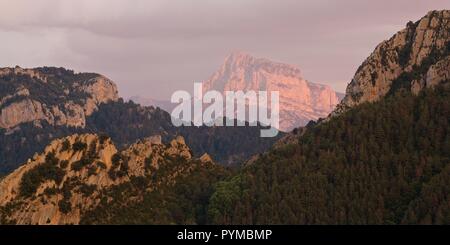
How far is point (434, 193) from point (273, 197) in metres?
45.3

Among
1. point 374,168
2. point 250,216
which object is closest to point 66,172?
point 250,216

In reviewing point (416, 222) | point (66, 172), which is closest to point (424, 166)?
point (416, 222)

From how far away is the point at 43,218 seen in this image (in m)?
184

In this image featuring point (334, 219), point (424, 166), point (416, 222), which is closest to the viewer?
point (416, 222)

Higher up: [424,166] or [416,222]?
[424,166]

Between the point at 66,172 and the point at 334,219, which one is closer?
the point at 334,219

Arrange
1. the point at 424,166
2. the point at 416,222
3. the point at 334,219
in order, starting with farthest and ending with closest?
the point at 424,166, the point at 334,219, the point at 416,222

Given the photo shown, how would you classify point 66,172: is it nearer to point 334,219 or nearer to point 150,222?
point 150,222

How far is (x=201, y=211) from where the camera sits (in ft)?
655

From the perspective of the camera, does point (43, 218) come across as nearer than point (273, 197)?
Yes

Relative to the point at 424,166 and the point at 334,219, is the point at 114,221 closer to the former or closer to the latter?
the point at 334,219
